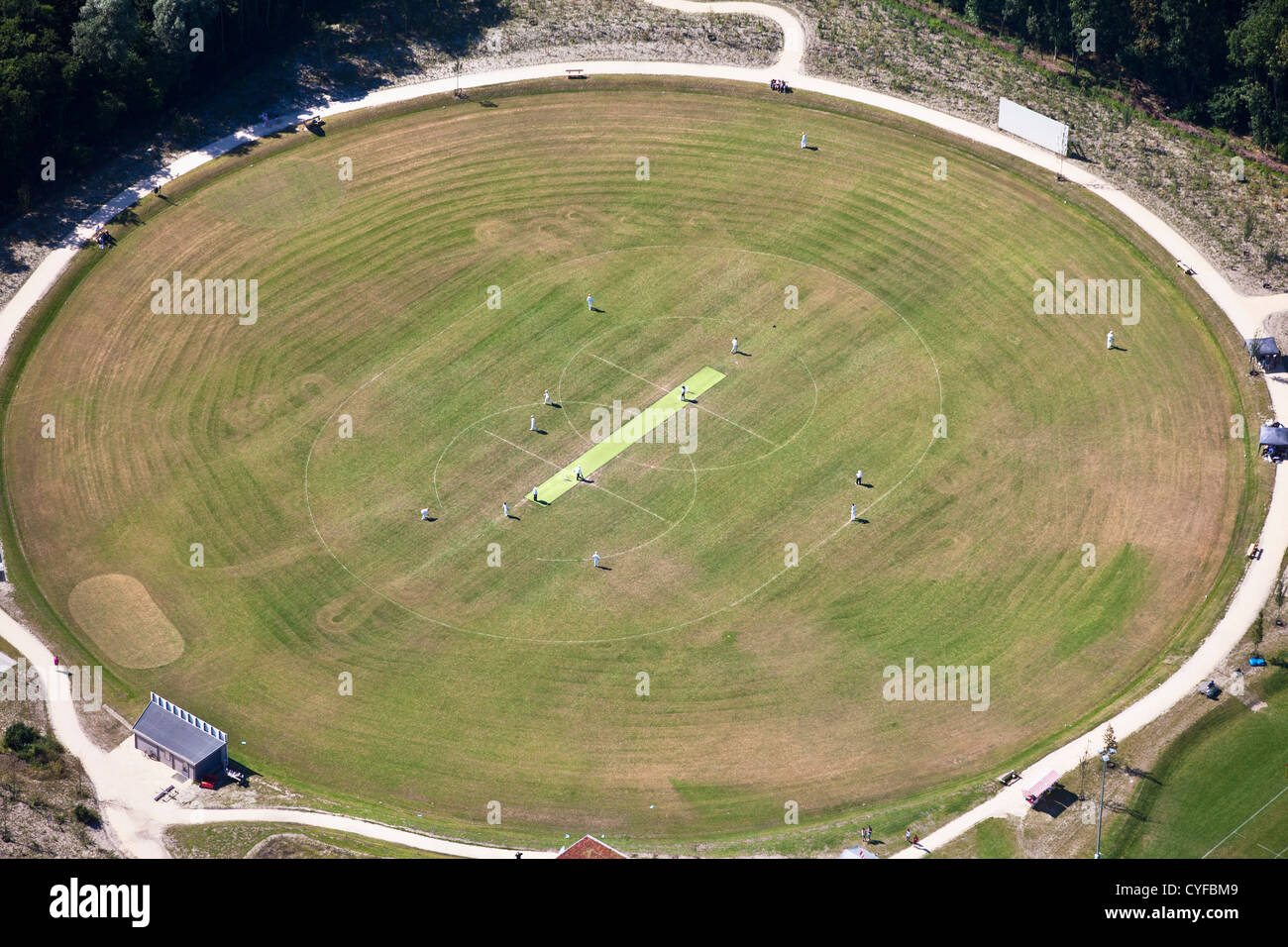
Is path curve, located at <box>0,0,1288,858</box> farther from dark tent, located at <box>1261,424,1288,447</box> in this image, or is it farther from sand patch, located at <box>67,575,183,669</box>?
sand patch, located at <box>67,575,183,669</box>

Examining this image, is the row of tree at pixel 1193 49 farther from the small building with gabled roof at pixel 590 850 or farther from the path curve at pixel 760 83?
the small building with gabled roof at pixel 590 850

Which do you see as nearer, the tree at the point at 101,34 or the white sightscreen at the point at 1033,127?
the tree at the point at 101,34

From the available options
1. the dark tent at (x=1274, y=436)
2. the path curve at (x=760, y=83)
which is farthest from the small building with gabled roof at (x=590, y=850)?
the dark tent at (x=1274, y=436)

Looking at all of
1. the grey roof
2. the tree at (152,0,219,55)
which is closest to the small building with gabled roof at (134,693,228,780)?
the grey roof

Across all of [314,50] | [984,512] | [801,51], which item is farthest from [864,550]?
[314,50]

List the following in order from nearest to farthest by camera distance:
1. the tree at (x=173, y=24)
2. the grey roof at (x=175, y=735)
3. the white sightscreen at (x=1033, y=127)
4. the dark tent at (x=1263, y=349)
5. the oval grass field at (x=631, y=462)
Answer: the grey roof at (x=175, y=735) → the oval grass field at (x=631, y=462) → the dark tent at (x=1263, y=349) → the tree at (x=173, y=24) → the white sightscreen at (x=1033, y=127)

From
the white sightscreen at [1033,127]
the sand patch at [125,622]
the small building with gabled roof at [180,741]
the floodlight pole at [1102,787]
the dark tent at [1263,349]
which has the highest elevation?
the white sightscreen at [1033,127]
